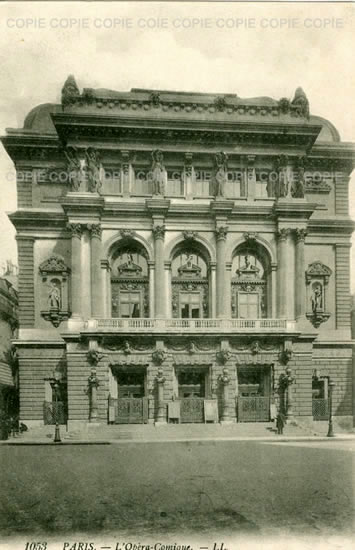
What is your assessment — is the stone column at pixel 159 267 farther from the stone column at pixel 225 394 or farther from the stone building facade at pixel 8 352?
the stone building facade at pixel 8 352

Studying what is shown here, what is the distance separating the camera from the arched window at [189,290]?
31750 millimetres

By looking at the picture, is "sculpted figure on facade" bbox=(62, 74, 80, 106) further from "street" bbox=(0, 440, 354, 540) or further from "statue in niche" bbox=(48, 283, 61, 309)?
"street" bbox=(0, 440, 354, 540)

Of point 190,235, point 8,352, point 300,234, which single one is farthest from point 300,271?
point 8,352

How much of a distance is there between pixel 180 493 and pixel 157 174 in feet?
72.2

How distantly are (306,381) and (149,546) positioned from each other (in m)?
21.3

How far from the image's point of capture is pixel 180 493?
11.9 metres

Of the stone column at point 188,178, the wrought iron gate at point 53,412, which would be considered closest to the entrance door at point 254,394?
the wrought iron gate at point 53,412

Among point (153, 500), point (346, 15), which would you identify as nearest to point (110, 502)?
point (153, 500)

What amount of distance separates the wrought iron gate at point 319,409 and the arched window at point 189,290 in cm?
847

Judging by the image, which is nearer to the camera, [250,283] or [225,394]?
[225,394]

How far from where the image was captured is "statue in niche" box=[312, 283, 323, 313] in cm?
3234

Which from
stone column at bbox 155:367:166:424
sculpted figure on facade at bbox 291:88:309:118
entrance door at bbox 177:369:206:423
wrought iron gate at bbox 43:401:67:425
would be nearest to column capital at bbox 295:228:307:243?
sculpted figure on facade at bbox 291:88:309:118

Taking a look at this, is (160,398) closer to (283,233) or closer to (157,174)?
(283,233)

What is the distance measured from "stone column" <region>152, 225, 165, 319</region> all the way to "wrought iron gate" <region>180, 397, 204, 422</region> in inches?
214
